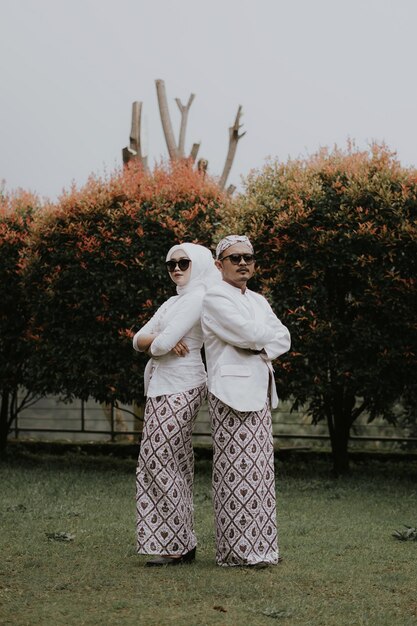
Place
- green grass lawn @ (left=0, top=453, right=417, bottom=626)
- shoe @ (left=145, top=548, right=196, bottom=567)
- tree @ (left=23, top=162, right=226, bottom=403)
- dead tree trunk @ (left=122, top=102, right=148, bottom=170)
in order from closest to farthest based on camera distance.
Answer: green grass lawn @ (left=0, top=453, right=417, bottom=626), shoe @ (left=145, top=548, right=196, bottom=567), tree @ (left=23, top=162, right=226, bottom=403), dead tree trunk @ (left=122, top=102, right=148, bottom=170)

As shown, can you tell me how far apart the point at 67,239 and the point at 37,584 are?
276 inches

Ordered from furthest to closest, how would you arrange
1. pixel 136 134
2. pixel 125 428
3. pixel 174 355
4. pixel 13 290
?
pixel 136 134 → pixel 125 428 → pixel 13 290 → pixel 174 355

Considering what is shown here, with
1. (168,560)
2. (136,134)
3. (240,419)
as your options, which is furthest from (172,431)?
(136,134)

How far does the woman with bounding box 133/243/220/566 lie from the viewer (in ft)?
20.0

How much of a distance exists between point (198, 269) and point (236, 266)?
1.29 feet

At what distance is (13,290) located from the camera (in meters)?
13.3

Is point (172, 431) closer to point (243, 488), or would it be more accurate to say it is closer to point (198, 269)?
point (243, 488)

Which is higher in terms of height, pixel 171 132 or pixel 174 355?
pixel 171 132

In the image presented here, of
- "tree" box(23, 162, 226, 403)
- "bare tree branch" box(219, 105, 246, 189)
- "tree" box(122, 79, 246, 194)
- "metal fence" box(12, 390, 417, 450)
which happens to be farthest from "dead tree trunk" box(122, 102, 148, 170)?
"tree" box(23, 162, 226, 403)

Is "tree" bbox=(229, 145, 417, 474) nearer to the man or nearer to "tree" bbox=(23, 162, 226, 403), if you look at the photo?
"tree" bbox=(23, 162, 226, 403)

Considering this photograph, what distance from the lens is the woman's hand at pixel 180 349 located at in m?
6.16

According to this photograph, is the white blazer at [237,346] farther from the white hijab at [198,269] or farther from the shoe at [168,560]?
the shoe at [168,560]

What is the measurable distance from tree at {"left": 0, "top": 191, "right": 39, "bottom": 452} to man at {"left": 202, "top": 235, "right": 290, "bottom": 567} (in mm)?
7173

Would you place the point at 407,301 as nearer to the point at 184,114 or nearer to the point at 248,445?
the point at 248,445
